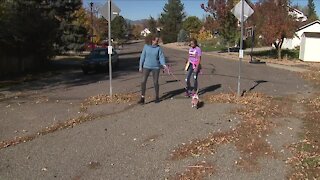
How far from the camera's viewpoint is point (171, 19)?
11544cm

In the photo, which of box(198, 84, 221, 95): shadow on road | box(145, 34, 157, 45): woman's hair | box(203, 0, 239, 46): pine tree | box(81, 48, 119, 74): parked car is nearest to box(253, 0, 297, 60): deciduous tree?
box(203, 0, 239, 46): pine tree

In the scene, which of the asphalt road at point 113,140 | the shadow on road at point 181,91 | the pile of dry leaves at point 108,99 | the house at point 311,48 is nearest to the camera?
the asphalt road at point 113,140

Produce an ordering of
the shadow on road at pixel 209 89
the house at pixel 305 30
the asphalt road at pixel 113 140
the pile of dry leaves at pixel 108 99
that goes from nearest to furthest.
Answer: the asphalt road at pixel 113 140
the pile of dry leaves at pixel 108 99
the shadow on road at pixel 209 89
the house at pixel 305 30

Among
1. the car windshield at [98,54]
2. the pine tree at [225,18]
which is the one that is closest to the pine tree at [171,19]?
the pine tree at [225,18]

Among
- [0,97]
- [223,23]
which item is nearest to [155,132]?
[0,97]

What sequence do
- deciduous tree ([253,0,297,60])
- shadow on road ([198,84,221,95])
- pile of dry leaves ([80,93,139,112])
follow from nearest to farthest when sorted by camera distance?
pile of dry leaves ([80,93,139,112]) → shadow on road ([198,84,221,95]) → deciduous tree ([253,0,297,60])

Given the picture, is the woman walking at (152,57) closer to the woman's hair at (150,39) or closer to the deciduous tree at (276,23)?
the woman's hair at (150,39)

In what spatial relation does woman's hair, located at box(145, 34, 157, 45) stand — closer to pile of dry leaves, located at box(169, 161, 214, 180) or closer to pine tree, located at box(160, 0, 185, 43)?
pile of dry leaves, located at box(169, 161, 214, 180)

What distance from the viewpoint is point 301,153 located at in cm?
714

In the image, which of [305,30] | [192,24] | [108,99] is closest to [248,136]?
[108,99]

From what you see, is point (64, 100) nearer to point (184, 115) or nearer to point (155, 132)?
point (184, 115)

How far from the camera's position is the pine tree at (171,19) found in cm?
11369

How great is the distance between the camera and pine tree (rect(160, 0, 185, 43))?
4476 inches

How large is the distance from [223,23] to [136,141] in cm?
4573
